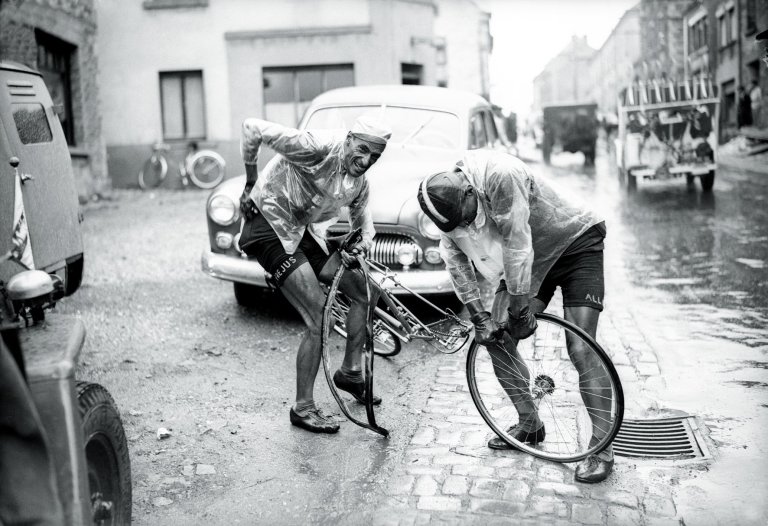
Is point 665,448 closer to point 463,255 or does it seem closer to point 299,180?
point 463,255

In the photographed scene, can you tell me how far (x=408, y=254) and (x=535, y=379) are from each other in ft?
7.85

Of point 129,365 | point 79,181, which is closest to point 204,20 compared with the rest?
point 79,181

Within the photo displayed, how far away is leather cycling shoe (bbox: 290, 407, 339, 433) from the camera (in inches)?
186

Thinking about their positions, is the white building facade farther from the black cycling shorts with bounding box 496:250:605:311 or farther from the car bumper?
the black cycling shorts with bounding box 496:250:605:311

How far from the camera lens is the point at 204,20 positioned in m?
21.0

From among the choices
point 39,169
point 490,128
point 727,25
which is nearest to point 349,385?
point 39,169

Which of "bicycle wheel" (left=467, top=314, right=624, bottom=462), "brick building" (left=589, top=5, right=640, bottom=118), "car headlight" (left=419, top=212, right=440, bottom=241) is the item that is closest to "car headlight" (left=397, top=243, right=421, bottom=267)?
"car headlight" (left=419, top=212, right=440, bottom=241)

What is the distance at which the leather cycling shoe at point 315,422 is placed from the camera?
4723 mm

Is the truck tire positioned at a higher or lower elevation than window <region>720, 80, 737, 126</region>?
lower

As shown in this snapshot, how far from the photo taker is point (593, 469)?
158 inches

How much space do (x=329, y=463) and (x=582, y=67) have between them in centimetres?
9859

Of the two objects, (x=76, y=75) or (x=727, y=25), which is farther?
(x=727, y=25)

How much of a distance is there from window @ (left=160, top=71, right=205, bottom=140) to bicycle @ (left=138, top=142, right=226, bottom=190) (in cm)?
66

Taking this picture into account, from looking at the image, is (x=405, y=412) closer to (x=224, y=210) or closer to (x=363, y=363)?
(x=363, y=363)
